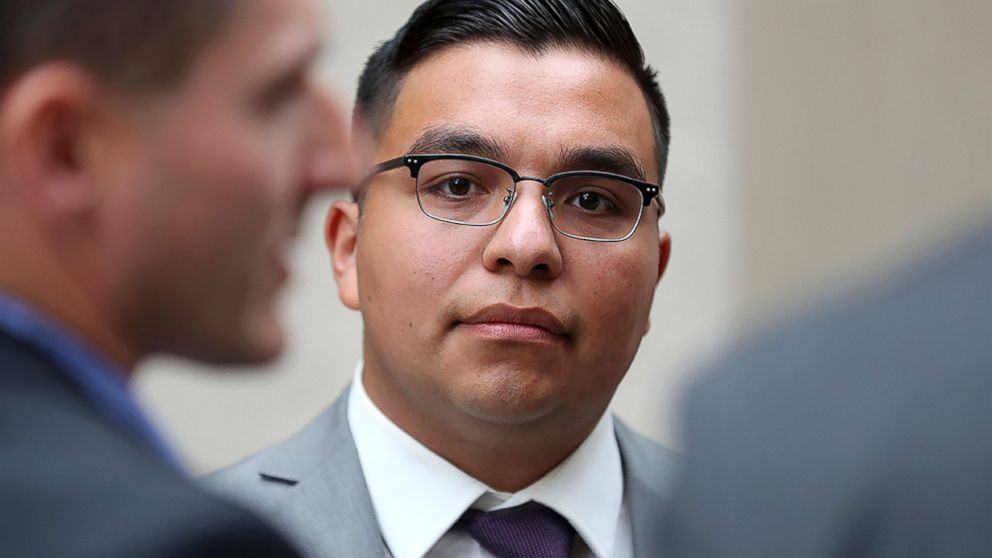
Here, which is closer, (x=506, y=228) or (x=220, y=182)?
(x=220, y=182)

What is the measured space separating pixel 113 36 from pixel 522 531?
1.55 metres

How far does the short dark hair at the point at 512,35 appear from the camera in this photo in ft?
8.84

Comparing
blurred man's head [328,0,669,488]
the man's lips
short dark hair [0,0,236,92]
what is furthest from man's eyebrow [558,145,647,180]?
short dark hair [0,0,236,92]

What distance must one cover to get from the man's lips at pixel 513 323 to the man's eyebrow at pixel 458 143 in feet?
0.94

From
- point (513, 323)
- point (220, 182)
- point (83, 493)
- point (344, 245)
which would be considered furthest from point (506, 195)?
point (83, 493)

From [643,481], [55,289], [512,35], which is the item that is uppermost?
[55,289]

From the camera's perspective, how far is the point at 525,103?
2.59 meters

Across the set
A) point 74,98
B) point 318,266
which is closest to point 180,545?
point 74,98

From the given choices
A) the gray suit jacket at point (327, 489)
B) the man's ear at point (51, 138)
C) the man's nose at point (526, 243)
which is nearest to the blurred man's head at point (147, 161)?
the man's ear at point (51, 138)

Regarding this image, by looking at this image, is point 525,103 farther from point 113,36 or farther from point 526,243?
point 113,36

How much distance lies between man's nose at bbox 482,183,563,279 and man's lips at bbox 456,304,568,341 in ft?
0.21

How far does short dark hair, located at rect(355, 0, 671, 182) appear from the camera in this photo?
269 cm

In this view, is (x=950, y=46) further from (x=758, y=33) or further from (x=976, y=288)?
(x=976, y=288)

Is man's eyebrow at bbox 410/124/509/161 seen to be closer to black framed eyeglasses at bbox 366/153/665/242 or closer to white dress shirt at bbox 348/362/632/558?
black framed eyeglasses at bbox 366/153/665/242
